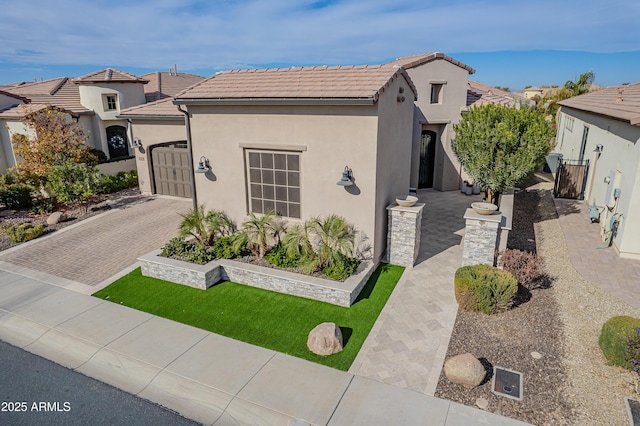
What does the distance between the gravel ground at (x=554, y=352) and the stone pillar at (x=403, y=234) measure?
2.78 m

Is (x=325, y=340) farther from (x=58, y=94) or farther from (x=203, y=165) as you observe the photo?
(x=58, y=94)

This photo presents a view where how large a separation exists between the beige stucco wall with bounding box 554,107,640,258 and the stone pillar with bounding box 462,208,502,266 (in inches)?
175

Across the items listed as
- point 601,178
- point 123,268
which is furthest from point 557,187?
point 123,268

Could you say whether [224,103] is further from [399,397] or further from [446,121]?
[446,121]

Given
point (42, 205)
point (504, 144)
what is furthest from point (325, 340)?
point (42, 205)

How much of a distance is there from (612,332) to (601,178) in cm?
1063

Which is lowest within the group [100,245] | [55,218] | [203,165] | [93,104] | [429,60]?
[100,245]

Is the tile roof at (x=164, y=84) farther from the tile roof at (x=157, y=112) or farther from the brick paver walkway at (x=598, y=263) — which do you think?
the brick paver walkway at (x=598, y=263)

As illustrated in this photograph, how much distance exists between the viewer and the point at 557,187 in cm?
1877

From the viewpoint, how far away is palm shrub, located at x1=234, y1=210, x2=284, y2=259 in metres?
11.7

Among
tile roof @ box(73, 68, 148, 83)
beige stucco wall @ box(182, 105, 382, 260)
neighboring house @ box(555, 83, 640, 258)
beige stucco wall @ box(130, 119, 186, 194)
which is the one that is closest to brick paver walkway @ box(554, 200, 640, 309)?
neighboring house @ box(555, 83, 640, 258)

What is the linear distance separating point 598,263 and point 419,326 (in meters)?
6.84

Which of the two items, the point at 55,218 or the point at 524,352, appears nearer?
the point at 524,352

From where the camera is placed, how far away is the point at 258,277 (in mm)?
10953
